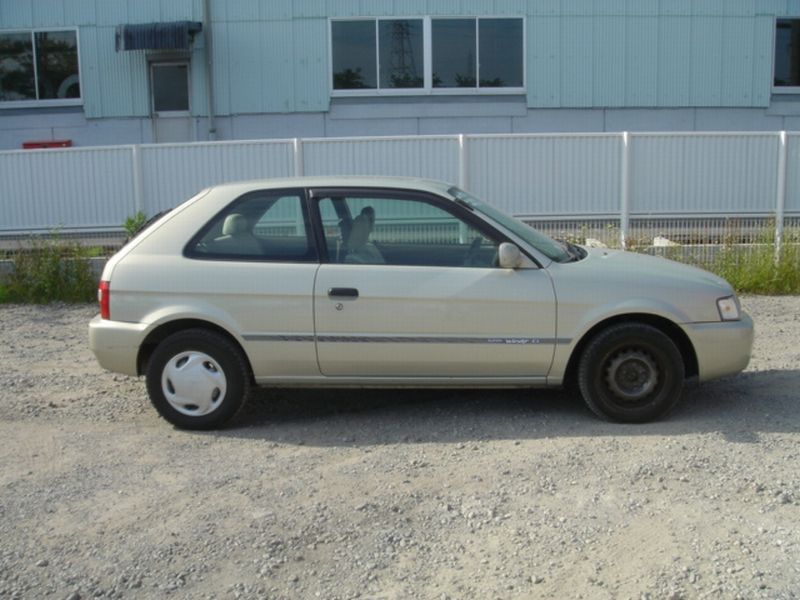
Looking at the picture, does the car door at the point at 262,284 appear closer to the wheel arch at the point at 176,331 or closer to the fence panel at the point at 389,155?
the wheel arch at the point at 176,331

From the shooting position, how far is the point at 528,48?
55.7 feet

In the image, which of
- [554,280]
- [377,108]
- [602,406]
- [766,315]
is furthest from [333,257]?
[377,108]

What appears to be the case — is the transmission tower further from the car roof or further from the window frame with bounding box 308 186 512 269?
the window frame with bounding box 308 186 512 269

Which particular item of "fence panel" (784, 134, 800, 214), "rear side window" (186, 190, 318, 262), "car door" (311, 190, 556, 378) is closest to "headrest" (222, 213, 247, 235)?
"rear side window" (186, 190, 318, 262)

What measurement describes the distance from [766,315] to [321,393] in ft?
16.2

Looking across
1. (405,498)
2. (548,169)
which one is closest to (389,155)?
(548,169)

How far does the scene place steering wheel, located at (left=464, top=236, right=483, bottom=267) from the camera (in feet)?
19.7

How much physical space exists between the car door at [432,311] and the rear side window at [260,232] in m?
0.21

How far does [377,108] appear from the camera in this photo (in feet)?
56.1

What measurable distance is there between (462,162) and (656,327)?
6.06 meters

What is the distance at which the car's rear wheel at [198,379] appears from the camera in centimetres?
600

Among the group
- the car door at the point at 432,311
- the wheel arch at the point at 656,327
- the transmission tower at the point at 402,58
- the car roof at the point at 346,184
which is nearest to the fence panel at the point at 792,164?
the wheel arch at the point at 656,327

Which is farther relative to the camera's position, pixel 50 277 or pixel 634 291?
pixel 50 277

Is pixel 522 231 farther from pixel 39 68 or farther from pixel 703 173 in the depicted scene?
pixel 39 68
